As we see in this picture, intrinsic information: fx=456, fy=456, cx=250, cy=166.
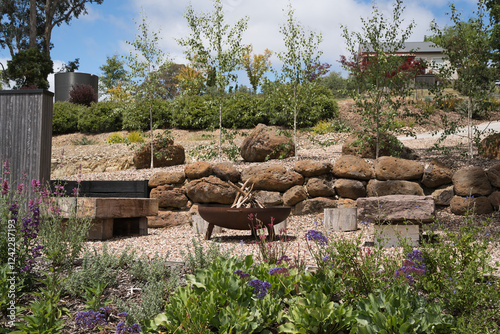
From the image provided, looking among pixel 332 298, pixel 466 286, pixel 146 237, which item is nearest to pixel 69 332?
pixel 332 298

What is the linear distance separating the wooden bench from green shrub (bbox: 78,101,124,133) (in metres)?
11.0

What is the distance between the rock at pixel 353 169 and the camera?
7.58 m

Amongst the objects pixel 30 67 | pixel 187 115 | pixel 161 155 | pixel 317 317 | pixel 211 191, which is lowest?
pixel 317 317

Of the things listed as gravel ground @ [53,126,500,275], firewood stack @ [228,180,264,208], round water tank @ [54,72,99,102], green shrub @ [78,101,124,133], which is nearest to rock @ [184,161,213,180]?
gravel ground @ [53,126,500,275]

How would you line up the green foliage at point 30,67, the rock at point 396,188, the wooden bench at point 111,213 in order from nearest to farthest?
the wooden bench at point 111,213
the rock at point 396,188
the green foliage at point 30,67

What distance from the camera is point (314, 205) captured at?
7617mm

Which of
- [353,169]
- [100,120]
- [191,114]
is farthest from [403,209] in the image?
[100,120]

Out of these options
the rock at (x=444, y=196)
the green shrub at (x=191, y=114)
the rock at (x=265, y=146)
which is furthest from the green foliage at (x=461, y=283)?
the green shrub at (x=191, y=114)

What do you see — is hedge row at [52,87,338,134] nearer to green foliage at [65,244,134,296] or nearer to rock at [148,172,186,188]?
rock at [148,172,186,188]

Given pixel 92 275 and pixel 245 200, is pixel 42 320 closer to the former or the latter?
pixel 92 275

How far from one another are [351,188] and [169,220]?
312cm

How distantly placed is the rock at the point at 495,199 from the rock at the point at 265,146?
3.66 meters

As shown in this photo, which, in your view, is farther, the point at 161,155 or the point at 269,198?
the point at 161,155

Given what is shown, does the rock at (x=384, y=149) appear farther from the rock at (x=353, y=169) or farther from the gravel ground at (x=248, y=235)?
the rock at (x=353, y=169)
